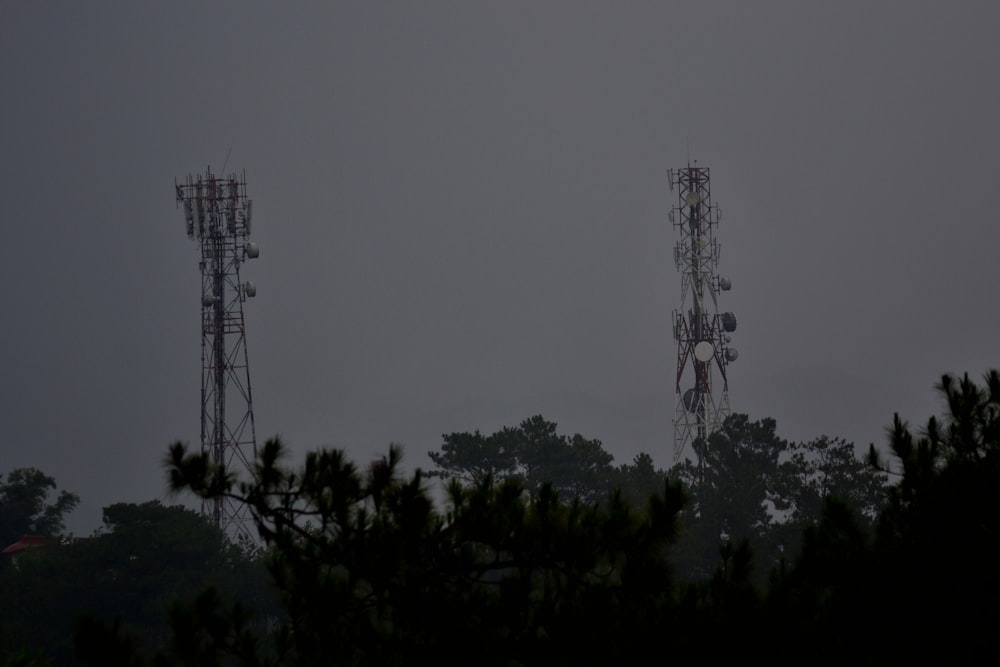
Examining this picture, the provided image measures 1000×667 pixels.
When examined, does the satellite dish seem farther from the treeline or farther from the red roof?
the treeline

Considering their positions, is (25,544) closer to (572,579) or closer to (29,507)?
(29,507)

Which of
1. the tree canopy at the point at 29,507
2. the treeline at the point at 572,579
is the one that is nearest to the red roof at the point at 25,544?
the tree canopy at the point at 29,507

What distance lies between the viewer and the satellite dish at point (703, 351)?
179 ft

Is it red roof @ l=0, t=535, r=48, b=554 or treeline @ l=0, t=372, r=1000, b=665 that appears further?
red roof @ l=0, t=535, r=48, b=554

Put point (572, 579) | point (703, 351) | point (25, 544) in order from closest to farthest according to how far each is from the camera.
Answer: point (572, 579) → point (703, 351) → point (25, 544)

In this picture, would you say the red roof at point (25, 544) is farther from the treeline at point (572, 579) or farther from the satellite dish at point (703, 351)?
the treeline at point (572, 579)

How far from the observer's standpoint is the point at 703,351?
54.8 m

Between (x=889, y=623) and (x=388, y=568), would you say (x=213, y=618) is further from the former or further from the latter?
(x=889, y=623)

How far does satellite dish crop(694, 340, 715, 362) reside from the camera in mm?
54688

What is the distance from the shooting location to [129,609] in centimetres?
4897

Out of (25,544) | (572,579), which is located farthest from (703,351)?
(572,579)

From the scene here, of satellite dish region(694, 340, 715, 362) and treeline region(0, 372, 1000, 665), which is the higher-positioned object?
satellite dish region(694, 340, 715, 362)

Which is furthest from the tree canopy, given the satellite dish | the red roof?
the satellite dish

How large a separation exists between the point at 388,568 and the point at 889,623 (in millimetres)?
Answer: 4716
